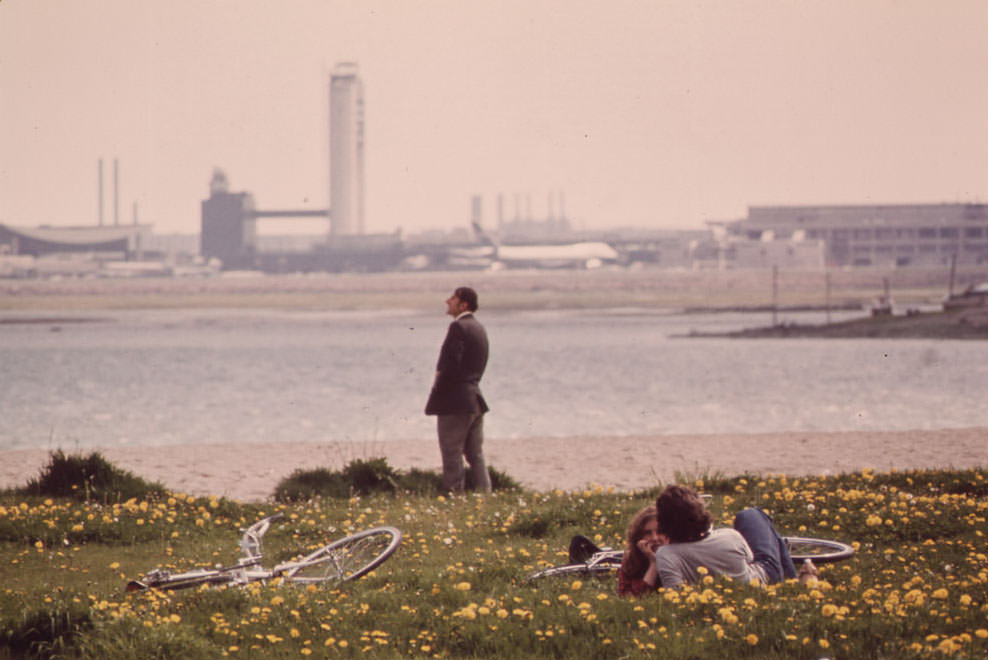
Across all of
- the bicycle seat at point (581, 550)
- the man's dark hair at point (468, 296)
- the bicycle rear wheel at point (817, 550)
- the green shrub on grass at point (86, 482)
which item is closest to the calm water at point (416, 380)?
the green shrub on grass at point (86, 482)

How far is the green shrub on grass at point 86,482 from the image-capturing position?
11.3m

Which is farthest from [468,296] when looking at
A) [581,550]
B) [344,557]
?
[344,557]

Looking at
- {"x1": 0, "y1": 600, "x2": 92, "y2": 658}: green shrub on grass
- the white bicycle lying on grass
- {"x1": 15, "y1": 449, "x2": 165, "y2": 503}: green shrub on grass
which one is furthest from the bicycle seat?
{"x1": 15, "y1": 449, "x2": 165, "y2": 503}: green shrub on grass

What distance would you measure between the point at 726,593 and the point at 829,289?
104 metres

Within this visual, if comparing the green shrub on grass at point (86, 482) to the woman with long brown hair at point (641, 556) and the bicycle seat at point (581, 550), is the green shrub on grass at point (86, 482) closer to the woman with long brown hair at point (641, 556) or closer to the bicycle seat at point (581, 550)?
the bicycle seat at point (581, 550)

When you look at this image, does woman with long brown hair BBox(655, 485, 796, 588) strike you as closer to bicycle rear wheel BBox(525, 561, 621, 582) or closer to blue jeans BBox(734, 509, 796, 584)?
blue jeans BBox(734, 509, 796, 584)

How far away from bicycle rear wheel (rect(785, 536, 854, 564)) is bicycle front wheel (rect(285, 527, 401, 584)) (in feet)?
6.81

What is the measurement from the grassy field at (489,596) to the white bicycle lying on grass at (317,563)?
0.33 feet

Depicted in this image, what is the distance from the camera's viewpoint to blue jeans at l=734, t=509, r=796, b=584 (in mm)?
6355

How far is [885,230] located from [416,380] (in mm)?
65360

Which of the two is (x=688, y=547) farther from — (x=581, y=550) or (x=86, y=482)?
(x=86, y=482)

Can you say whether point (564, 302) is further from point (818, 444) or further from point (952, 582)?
point (952, 582)

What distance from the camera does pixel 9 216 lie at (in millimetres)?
106688

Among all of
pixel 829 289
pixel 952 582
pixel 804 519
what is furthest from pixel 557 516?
pixel 829 289
